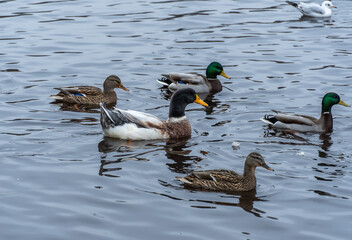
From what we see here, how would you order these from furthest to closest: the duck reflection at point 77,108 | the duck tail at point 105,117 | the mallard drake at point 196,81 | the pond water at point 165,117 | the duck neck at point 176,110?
the mallard drake at point 196,81 < the duck reflection at point 77,108 < the duck neck at point 176,110 < the duck tail at point 105,117 < the pond water at point 165,117

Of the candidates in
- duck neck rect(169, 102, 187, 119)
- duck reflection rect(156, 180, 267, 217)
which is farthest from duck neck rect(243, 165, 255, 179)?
duck neck rect(169, 102, 187, 119)

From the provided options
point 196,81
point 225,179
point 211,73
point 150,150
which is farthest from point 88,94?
point 225,179

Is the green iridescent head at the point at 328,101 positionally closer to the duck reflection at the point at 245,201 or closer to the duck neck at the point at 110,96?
the duck reflection at the point at 245,201

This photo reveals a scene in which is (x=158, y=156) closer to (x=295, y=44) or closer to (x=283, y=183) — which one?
(x=283, y=183)

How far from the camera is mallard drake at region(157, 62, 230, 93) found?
16500 mm

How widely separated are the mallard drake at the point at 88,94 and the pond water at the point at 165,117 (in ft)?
1.16

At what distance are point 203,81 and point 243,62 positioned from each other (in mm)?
2208

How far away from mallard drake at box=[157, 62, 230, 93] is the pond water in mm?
290

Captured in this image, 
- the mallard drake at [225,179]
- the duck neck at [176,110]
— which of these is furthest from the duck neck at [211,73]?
the mallard drake at [225,179]

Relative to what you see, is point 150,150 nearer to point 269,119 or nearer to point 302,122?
point 269,119

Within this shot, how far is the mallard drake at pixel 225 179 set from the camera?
33.8 ft

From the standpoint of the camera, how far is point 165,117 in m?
14.6

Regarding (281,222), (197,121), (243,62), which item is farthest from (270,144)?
(243,62)

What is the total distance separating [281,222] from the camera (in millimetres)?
9312
